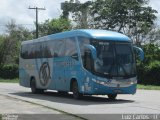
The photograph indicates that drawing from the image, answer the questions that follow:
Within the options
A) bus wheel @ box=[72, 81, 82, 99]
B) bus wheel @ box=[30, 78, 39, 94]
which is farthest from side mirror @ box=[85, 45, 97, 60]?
bus wheel @ box=[30, 78, 39, 94]

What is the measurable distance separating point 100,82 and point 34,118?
25.5 ft

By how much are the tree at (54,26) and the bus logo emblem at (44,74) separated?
5898 cm

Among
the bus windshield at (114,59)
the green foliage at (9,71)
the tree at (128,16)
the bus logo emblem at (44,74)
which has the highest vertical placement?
the tree at (128,16)

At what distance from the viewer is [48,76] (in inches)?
1146

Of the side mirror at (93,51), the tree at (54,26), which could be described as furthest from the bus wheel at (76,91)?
the tree at (54,26)

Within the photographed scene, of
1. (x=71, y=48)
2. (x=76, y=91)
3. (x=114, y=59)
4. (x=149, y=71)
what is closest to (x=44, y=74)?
(x=71, y=48)

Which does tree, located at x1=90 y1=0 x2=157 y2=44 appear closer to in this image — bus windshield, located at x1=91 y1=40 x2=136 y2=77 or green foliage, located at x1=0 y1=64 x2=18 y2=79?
green foliage, located at x1=0 y1=64 x2=18 y2=79

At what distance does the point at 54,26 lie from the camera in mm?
96000

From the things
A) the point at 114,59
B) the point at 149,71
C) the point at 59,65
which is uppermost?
the point at 114,59

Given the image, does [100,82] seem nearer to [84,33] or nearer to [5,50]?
[84,33]

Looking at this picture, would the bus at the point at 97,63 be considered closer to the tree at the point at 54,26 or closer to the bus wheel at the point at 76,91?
the bus wheel at the point at 76,91

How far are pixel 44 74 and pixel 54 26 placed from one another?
219 feet

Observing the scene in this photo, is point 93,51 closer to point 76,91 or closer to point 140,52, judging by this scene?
point 76,91

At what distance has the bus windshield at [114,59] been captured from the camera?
2305cm
